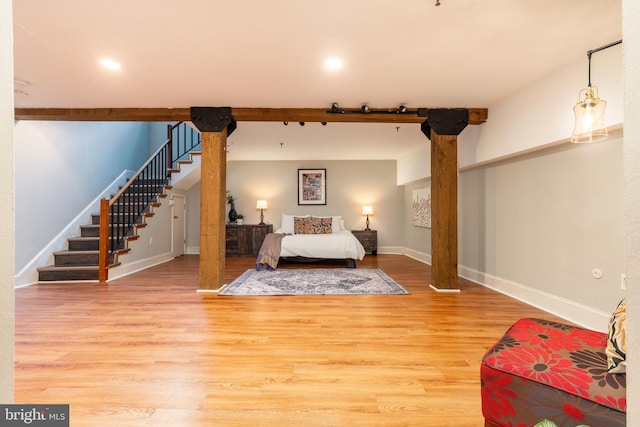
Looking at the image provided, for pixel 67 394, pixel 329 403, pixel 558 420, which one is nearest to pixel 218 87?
pixel 67 394

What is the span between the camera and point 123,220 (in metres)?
5.31

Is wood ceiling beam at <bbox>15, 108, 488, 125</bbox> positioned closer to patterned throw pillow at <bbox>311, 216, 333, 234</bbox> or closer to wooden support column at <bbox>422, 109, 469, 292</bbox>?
wooden support column at <bbox>422, 109, 469, 292</bbox>

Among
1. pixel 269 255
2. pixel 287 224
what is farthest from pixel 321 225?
pixel 269 255

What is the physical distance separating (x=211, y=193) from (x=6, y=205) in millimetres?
3388

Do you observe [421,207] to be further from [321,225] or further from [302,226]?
[302,226]

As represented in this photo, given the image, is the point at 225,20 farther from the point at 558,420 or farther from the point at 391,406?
the point at 558,420

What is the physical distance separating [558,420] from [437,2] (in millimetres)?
2384

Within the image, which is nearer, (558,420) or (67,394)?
(558,420)

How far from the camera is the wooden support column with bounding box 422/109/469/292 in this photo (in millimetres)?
4094

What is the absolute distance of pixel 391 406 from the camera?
1637mm

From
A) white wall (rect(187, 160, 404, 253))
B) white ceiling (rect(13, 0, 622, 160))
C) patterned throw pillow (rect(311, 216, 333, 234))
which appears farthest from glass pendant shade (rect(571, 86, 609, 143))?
white wall (rect(187, 160, 404, 253))

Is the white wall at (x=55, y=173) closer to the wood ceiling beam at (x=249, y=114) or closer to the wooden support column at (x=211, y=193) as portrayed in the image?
the wood ceiling beam at (x=249, y=114)

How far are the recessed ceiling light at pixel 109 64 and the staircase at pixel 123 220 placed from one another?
241 centimetres

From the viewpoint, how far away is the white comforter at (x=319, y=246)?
5.80 m
